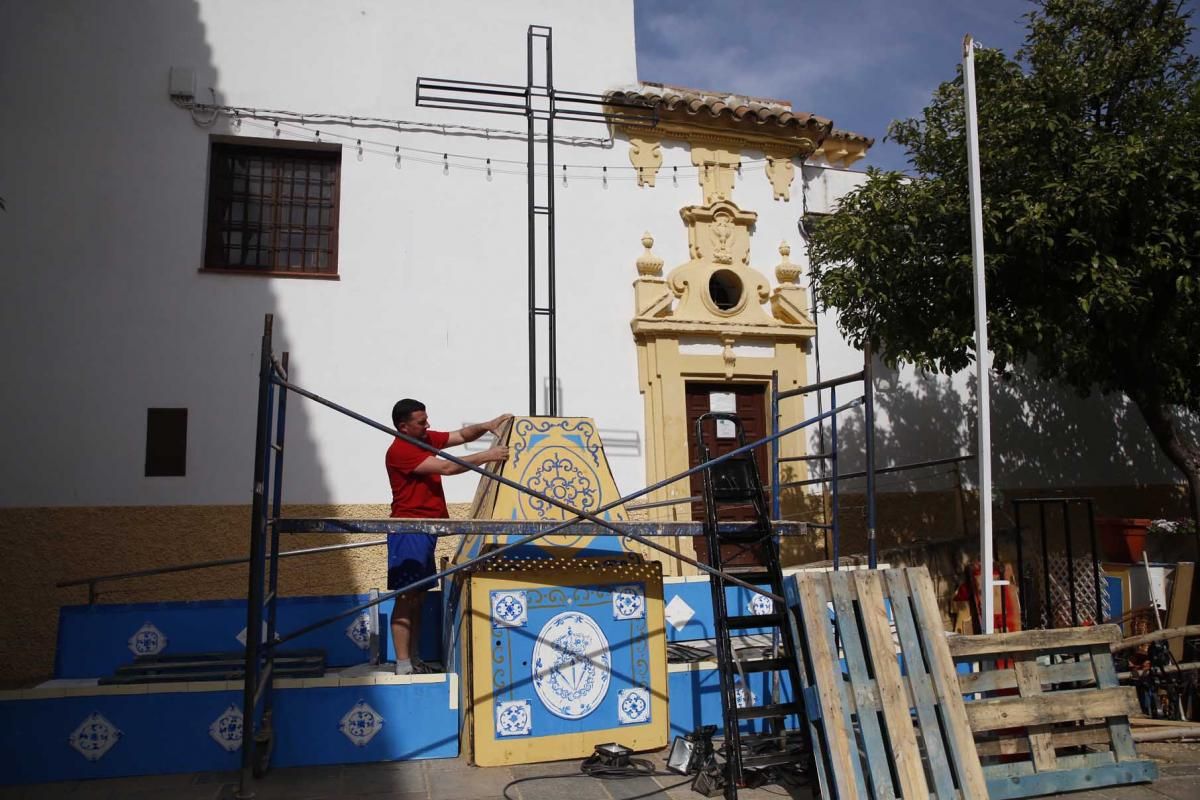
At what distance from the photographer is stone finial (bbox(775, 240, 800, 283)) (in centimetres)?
934

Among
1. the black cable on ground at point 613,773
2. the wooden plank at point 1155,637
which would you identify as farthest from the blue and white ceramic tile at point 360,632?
the wooden plank at point 1155,637

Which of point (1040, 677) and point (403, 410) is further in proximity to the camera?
point (403, 410)

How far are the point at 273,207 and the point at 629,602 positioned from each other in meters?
5.77

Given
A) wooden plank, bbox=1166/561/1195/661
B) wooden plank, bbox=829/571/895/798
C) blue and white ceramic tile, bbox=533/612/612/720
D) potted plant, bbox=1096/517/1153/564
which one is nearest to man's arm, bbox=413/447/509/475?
blue and white ceramic tile, bbox=533/612/612/720

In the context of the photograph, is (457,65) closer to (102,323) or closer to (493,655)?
(102,323)

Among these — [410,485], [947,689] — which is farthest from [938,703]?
[410,485]

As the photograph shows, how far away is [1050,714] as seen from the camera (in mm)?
4371

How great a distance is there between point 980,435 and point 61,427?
7240 millimetres

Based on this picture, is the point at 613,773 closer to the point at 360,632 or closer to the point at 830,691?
the point at 830,691

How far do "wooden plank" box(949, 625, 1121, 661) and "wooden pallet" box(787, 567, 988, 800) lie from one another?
0.22 meters

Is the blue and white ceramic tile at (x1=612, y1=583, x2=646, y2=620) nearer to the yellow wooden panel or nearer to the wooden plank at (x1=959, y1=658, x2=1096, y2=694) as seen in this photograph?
the yellow wooden panel

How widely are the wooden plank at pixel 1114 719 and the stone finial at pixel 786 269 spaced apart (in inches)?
213

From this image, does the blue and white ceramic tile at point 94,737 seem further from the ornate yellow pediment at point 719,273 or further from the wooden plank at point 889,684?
the ornate yellow pediment at point 719,273

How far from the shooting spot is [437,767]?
437 cm
